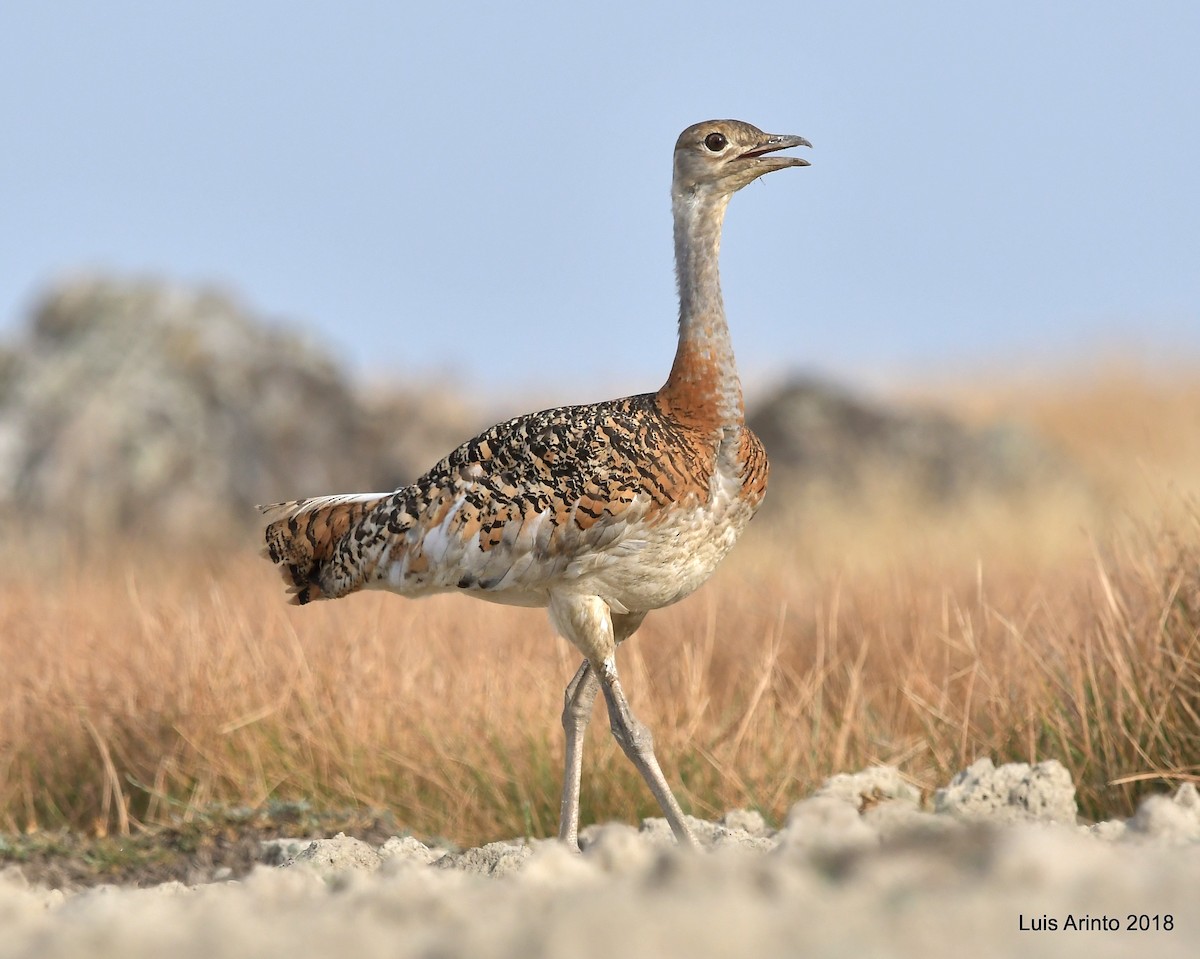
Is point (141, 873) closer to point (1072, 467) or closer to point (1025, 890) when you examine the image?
point (1025, 890)

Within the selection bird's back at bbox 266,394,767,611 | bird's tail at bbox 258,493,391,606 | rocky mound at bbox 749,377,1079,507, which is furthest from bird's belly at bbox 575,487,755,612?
rocky mound at bbox 749,377,1079,507

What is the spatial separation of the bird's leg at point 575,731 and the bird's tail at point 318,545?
91 cm

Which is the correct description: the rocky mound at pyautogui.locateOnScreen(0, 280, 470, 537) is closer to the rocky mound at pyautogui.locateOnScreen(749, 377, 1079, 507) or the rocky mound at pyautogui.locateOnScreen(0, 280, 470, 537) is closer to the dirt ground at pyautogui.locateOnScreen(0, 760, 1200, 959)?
the rocky mound at pyautogui.locateOnScreen(749, 377, 1079, 507)

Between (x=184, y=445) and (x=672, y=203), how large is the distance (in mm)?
9467

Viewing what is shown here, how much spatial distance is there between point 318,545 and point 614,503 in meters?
1.40

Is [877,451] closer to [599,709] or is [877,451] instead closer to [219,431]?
[219,431]

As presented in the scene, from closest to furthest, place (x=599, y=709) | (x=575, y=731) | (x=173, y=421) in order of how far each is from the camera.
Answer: (x=575, y=731), (x=599, y=709), (x=173, y=421)

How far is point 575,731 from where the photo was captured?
6.11m

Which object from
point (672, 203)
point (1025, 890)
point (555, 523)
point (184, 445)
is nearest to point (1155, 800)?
point (1025, 890)

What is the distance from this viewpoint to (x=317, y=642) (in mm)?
8078

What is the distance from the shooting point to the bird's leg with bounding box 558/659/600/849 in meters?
5.93

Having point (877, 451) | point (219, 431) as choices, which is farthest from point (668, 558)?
point (877, 451)

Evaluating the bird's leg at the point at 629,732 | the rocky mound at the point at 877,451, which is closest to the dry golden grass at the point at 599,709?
the bird's leg at the point at 629,732

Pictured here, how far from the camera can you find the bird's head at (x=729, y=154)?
5.90 m
